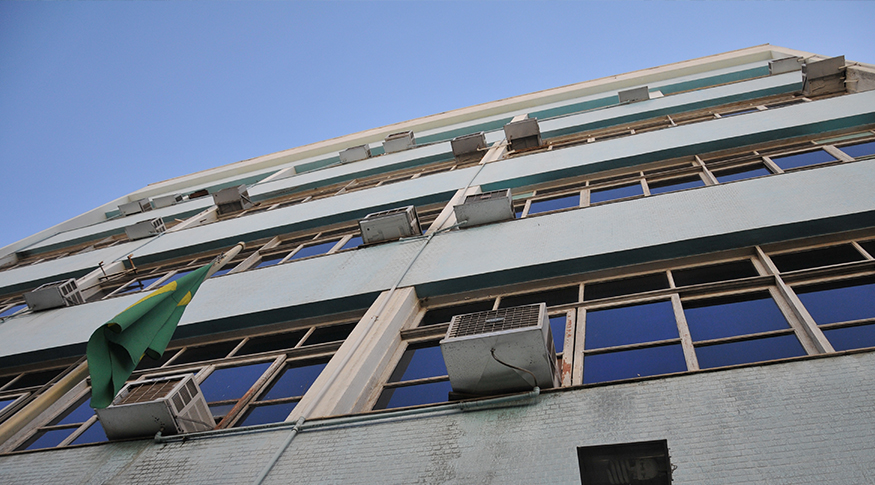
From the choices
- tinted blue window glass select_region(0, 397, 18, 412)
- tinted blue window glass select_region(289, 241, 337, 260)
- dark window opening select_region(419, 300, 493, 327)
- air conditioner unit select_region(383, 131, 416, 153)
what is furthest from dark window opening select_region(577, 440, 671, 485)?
air conditioner unit select_region(383, 131, 416, 153)

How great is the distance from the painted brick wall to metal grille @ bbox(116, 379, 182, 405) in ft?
2.55

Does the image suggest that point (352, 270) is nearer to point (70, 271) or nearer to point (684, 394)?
point (684, 394)

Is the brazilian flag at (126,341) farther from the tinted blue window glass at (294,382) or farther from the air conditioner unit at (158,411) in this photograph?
the tinted blue window glass at (294,382)

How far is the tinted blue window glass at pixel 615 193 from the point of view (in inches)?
384

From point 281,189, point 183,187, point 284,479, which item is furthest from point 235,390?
point 183,187

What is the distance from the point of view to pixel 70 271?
1474 cm

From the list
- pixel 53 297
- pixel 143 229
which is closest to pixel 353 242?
pixel 53 297

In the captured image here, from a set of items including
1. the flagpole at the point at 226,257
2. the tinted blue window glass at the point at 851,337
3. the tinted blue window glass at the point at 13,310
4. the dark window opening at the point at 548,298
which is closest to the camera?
the tinted blue window glass at the point at 851,337

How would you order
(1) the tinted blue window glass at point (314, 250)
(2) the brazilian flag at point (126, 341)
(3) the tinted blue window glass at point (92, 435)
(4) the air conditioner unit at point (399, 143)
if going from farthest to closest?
(4) the air conditioner unit at point (399, 143) → (1) the tinted blue window glass at point (314, 250) → (3) the tinted blue window glass at point (92, 435) → (2) the brazilian flag at point (126, 341)

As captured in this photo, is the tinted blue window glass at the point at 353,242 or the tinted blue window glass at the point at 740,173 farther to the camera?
the tinted blue window glass at the point at 353,242

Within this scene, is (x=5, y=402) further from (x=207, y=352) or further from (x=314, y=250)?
(x=314, y=250)

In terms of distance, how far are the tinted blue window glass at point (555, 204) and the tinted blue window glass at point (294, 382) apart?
17.0 feet

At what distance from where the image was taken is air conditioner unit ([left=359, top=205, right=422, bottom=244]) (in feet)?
31.7

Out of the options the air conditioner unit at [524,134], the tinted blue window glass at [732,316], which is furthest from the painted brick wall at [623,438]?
the air conditioner unit at [524,134]
